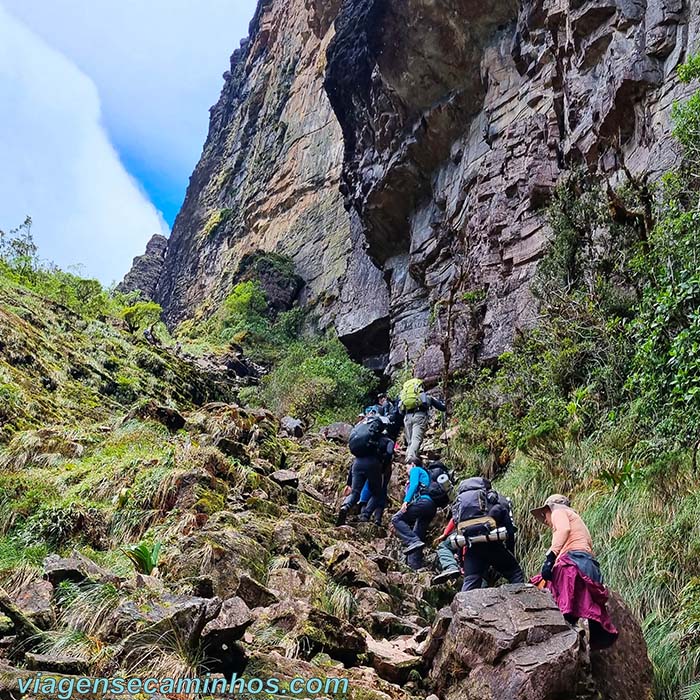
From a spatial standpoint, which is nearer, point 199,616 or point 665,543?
point 199,616

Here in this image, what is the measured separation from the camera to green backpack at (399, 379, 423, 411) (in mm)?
11023

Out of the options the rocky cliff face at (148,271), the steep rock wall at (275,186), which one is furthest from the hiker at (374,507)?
the rocky cliff face at (148,271)

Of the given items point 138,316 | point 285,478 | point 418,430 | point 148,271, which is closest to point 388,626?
point 285,478

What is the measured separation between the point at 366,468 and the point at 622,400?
385 cm

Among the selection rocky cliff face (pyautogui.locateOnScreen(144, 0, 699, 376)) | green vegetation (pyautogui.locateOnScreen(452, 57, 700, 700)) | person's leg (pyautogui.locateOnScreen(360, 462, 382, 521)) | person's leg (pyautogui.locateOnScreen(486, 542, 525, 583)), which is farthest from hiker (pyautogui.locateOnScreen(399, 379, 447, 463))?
person's leg (pyautogui.locateOnScreen(486, 542, 525, 583))

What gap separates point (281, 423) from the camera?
15.7m

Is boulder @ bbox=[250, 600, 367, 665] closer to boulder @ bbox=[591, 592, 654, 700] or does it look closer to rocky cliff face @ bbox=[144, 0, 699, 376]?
boulder @ bbox=[591, 592, 654, 700]

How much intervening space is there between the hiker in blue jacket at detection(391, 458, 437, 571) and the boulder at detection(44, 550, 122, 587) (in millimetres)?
4393

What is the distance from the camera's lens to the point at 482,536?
5988 millimetres

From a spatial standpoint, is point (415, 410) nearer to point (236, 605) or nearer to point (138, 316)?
point (236, 605)

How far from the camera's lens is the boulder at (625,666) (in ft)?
14.0

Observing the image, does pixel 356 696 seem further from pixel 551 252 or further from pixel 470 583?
pixel 551 252

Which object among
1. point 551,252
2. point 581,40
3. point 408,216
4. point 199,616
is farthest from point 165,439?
point 408,216

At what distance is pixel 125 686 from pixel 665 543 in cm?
451
